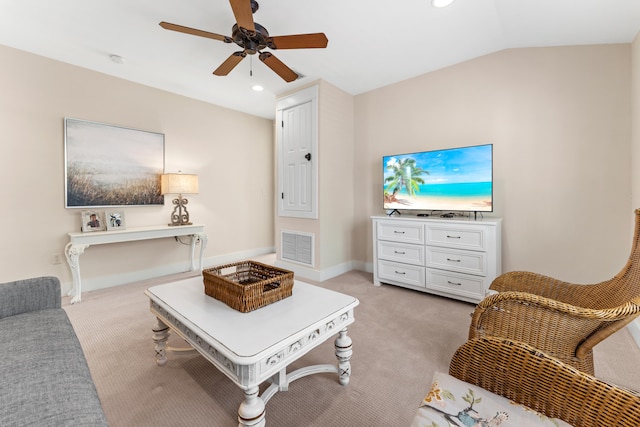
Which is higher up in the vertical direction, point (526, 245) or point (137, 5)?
point (137, 5)

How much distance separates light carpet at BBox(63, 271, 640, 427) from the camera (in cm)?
138

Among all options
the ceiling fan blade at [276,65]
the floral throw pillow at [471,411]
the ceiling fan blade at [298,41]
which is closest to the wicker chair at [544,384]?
the floral throw pillow at [471,411]

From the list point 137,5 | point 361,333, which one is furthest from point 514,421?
point 137,5

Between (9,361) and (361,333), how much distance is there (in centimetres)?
196

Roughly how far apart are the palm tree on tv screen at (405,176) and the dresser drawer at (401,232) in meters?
0.45

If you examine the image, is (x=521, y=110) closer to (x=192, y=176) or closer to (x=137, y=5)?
(x=137, y=5)

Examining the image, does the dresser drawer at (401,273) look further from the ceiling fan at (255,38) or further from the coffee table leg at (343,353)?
the ceiling fan at (255,38)

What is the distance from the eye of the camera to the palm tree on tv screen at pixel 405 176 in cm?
323

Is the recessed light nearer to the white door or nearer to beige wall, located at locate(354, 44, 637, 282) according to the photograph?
the white door

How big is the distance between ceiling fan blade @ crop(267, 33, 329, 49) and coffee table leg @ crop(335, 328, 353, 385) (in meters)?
1.96

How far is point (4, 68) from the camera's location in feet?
8.87

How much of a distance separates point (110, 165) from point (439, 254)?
13.1 feet

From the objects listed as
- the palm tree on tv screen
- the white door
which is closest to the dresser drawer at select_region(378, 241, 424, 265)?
the palm tree on tv screen

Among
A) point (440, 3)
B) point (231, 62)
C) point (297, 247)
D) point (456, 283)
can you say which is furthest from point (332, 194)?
point (440, 3)
